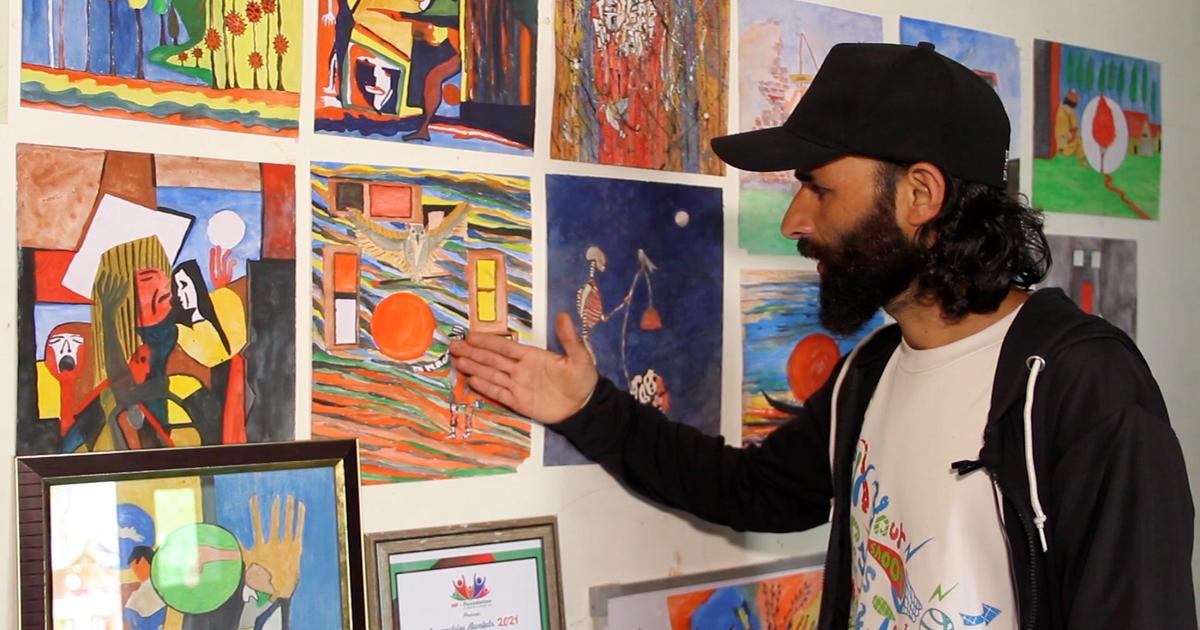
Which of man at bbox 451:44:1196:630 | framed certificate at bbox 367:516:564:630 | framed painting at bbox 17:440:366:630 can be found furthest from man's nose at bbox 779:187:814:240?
framed painting at bbox 17:440:366:630

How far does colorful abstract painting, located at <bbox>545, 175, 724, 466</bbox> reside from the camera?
1.50m

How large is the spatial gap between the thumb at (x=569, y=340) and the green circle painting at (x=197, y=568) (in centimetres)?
49

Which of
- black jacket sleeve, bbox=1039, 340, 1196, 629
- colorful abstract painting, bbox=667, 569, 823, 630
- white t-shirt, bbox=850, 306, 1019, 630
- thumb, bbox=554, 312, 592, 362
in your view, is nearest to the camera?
black jacket sleeve, bbox=1039, 340, 1196, 629

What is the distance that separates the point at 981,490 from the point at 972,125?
0.44 metres

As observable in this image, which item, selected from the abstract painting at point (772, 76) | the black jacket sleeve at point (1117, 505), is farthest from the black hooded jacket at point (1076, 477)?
the abstract painting at point (772, 76)

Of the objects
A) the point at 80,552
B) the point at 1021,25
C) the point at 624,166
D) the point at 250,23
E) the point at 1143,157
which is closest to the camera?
the point at 80,552

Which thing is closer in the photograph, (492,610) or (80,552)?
(80,552)

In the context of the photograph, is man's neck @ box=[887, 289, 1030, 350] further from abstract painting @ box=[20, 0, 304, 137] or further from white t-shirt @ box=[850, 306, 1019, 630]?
abstract painting @ box=[20, 0, 304, 137]

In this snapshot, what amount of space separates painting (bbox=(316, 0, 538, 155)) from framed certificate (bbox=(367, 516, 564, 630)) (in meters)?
0.51

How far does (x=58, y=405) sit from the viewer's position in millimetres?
1185

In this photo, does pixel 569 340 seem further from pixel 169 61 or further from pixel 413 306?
pixel 169 61

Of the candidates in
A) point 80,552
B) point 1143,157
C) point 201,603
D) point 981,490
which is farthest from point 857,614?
point 1143,157

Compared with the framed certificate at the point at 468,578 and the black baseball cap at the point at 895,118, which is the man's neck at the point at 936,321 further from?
the framed certificate at the point at 468,578

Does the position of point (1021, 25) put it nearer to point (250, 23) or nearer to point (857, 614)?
point (857, 614)
